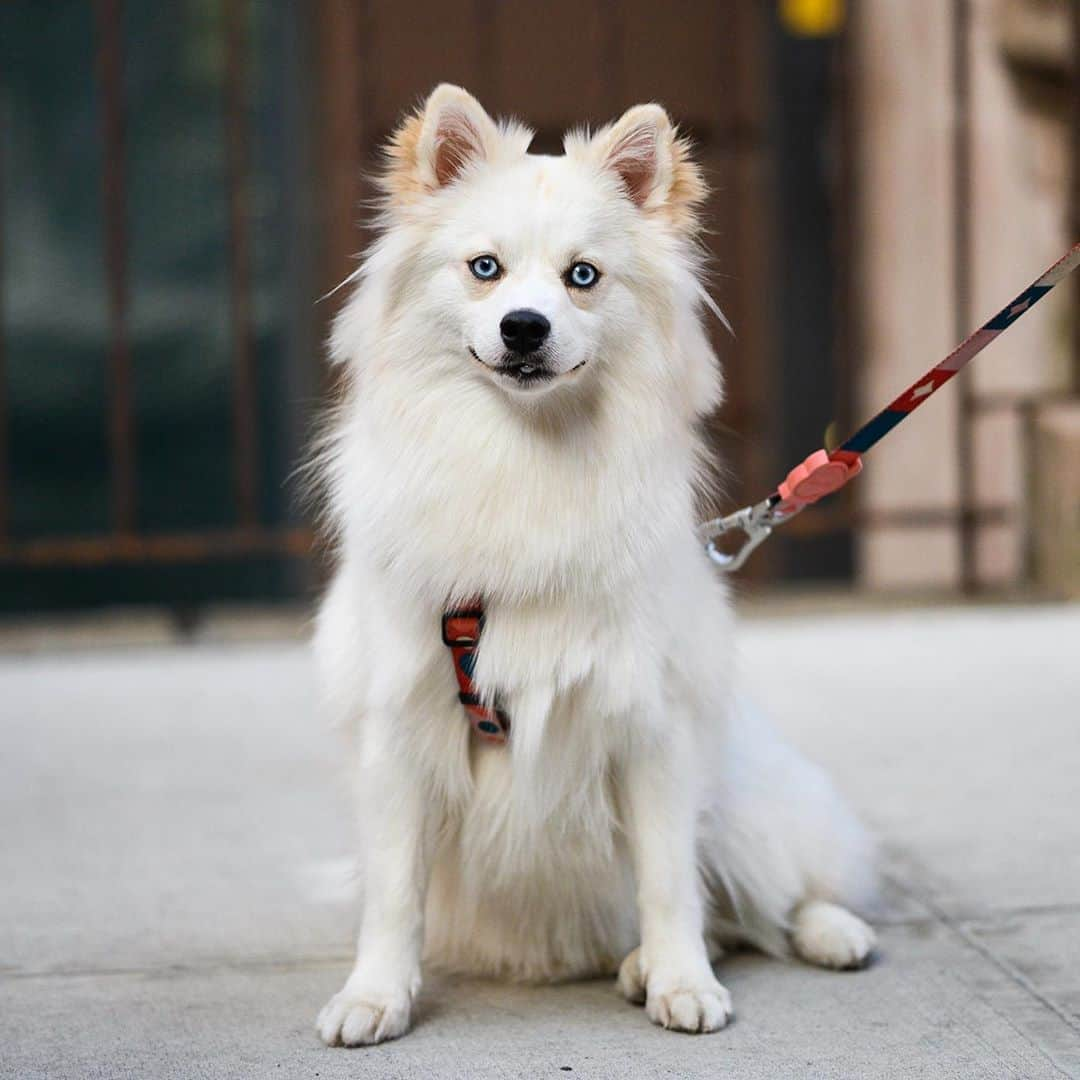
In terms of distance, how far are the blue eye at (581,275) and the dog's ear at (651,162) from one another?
0.19m

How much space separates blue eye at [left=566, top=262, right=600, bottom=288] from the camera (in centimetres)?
259

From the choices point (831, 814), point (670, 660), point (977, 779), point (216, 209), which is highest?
point (216, 209)

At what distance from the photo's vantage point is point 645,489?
260 cm

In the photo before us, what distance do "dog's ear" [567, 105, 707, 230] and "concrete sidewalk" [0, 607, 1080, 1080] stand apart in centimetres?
118

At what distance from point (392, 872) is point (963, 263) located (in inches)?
184

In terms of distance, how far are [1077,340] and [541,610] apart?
5011 millimetres

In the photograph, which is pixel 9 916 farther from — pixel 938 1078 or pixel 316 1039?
pixel 938 1078

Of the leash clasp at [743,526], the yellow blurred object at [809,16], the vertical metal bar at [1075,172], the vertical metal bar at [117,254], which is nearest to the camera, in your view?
the leash clasp at [743,526]

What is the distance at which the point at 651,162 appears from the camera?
2.70 m

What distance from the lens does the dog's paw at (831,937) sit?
Answer: 2816mm

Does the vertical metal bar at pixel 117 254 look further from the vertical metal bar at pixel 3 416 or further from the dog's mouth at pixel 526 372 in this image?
the dog's mouth at pixel 526 372

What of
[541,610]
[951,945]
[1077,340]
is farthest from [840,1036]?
[1077,340]

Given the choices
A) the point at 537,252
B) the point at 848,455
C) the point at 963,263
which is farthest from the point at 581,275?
the point at 963,263

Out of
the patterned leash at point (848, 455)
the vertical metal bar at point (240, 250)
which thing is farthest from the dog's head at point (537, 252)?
the vertical metal bar at point (240, 250)
